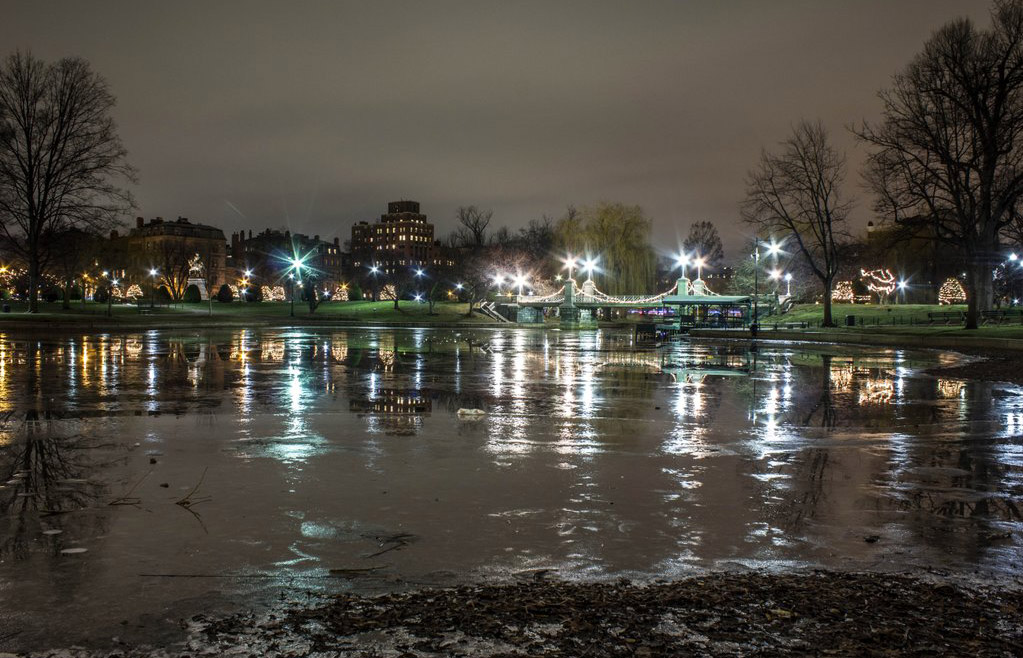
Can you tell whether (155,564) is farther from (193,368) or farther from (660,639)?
(193,368)

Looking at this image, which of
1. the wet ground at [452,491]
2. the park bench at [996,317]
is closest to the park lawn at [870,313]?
the park bench at [996,317]

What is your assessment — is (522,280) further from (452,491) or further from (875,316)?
(452,491)

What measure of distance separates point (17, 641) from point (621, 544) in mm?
4025

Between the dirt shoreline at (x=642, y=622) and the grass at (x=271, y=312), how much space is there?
197 feet

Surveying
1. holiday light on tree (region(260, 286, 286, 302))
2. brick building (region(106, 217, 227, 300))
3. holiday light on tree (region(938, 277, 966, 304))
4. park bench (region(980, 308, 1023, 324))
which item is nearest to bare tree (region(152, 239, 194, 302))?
brick building (region(106, 217, 227, 300))

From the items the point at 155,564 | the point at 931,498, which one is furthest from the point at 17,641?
the point at 931,498

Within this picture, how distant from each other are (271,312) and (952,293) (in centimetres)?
7767

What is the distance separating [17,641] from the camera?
4355 mm

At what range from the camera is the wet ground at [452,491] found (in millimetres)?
5422

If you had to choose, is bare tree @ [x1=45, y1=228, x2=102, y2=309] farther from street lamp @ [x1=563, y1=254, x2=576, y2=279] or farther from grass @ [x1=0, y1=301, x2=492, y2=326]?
street lamp @ [x1=563, y1=254, x2=576, y2=279]

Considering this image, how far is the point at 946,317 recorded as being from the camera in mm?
61781

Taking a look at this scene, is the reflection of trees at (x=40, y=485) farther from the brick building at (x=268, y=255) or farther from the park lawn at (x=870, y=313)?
the brick building at (x=268, y=255)

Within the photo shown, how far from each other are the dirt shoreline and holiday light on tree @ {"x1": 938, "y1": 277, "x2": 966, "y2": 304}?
3627 inches

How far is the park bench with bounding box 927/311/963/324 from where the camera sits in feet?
196
